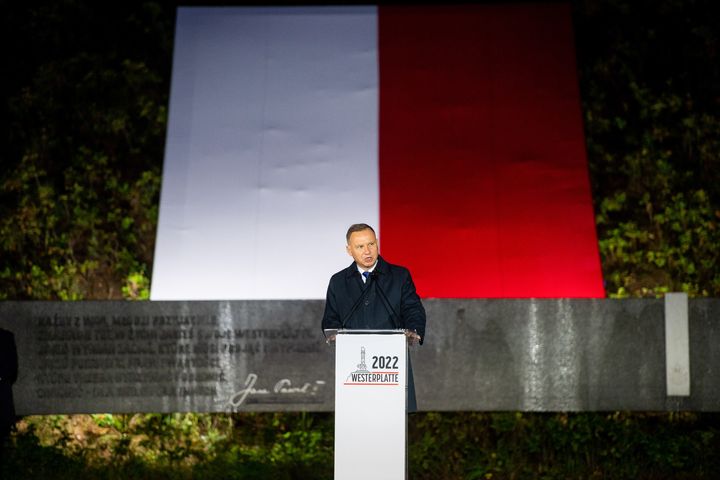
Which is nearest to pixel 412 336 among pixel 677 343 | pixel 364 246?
pixel 364 246

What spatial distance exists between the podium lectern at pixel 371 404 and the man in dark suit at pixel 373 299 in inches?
9.0

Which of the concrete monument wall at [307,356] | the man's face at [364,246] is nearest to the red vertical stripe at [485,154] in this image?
the concrete monument wall at [307,356]

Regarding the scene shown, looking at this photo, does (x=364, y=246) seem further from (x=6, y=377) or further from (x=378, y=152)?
(x=378, y=152)

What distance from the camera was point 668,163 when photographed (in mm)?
8117

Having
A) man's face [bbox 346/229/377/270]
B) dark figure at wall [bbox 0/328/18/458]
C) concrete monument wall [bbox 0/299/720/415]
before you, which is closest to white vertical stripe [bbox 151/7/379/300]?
concrete monument wall [bbox 0/299/720/415]

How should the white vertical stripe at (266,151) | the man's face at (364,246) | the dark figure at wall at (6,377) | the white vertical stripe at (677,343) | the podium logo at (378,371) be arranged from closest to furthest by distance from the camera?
the podium logo at (378,371) < the man's face at (364,246) < the dark figure at wall at (6,377) < the white vertical stripe at (677,343) < the white vertical stripe at (266,151)

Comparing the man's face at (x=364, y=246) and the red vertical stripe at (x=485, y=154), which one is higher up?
the red vertical stripe at (x=485, y=154)

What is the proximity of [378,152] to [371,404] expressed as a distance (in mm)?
3670

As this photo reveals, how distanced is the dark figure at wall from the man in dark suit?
1.87 metres

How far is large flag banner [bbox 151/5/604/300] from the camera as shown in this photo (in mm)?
6387

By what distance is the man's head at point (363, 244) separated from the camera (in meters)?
3.69

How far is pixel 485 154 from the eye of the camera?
6.94 m

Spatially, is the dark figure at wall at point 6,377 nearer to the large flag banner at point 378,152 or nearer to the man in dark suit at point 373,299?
the large flag banner at point 378,152

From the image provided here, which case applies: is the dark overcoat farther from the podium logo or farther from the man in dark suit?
the podium logo
